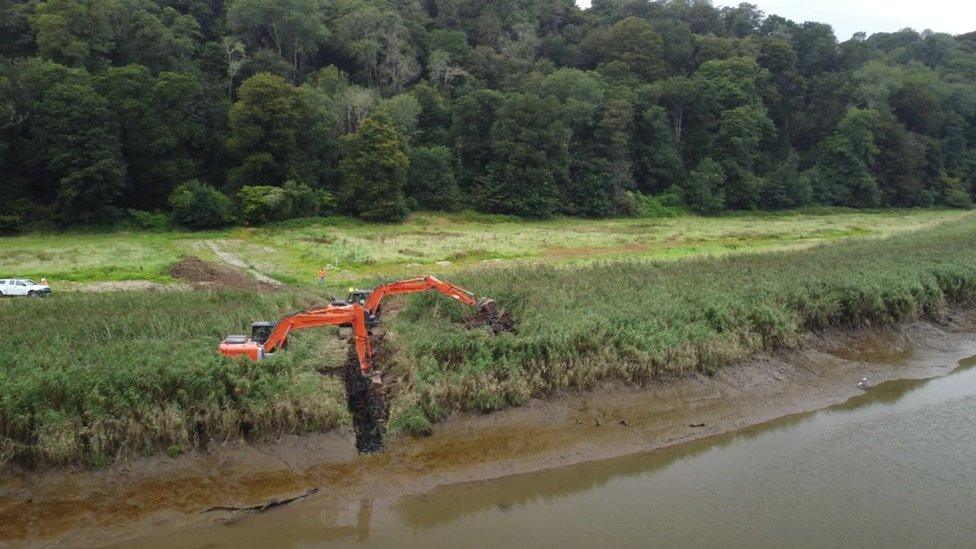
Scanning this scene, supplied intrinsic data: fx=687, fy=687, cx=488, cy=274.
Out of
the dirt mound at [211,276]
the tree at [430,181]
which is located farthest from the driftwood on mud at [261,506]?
the tree at [430,181]

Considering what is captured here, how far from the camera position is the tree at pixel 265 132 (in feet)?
156

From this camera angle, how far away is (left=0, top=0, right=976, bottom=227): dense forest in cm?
4428

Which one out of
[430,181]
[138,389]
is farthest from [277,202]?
[138,389]

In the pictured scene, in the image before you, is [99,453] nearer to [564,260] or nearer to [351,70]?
[564,260]

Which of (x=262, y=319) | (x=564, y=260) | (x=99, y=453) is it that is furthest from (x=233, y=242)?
(x=99, y=453)

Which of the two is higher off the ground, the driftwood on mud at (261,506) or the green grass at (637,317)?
the green grass at (637,317)

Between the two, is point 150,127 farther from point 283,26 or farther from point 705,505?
point 705,505

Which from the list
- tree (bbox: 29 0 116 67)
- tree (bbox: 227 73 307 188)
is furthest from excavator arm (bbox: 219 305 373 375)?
tree (bbox: 29 0 116 67)

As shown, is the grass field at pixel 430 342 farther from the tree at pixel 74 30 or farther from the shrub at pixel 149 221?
the tree at pixel 74 30

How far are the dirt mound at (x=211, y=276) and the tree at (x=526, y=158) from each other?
28016 mm

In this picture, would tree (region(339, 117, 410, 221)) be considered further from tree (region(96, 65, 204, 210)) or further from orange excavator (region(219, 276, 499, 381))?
orange excavator (region(219, 276, 499, 381))

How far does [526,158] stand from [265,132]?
19.9m

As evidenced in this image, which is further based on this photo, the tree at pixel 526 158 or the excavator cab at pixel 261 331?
the tree at pixel 526 158

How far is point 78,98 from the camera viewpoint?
41750 mm
